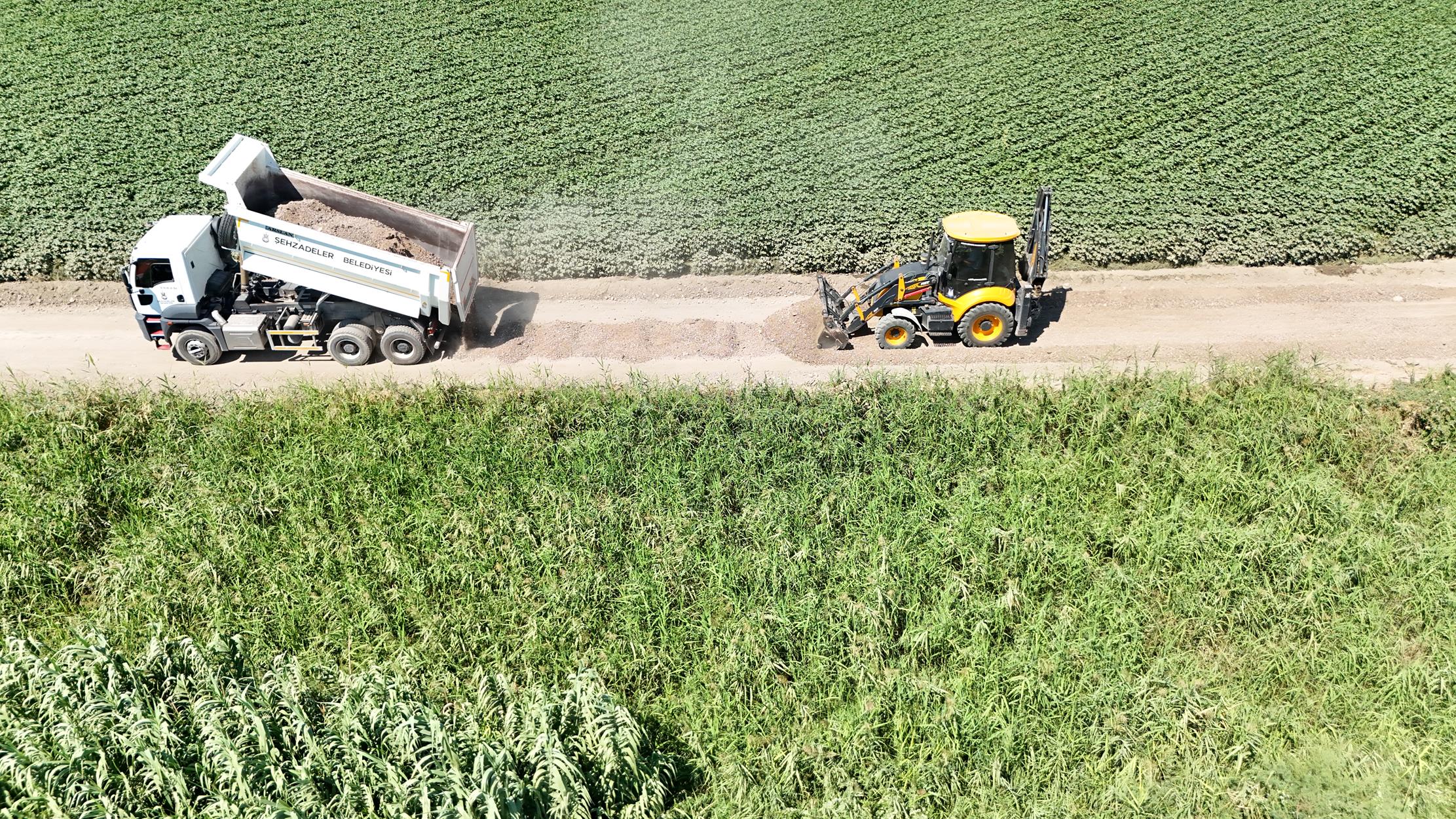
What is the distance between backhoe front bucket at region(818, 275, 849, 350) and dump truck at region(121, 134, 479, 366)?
17.4ft

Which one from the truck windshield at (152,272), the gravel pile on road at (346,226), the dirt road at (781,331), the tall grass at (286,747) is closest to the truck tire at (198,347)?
the dirt road at (781,331)

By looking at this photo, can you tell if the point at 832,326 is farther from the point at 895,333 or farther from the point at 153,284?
the point at 153,284

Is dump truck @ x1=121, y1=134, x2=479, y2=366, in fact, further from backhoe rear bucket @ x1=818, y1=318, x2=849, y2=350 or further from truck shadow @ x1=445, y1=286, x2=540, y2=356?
backhoe rear bucket @ x1=818, y1=318, x2=849, y2=350

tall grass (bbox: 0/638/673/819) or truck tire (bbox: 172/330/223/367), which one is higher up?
truck tire (bbox: 172/330/223/367)

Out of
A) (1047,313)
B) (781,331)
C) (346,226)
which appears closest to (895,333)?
(781,331)

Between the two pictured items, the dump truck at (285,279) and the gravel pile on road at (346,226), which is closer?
the dump truck at (285,279)

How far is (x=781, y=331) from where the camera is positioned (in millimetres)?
14406

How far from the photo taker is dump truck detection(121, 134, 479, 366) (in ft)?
42.2

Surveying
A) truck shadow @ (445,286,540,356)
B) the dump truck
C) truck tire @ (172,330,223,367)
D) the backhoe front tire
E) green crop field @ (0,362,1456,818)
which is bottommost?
green crop field @ (0,362,1456,818)

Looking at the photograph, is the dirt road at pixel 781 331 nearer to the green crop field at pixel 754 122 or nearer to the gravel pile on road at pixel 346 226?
the green crop field at pixel 754 122

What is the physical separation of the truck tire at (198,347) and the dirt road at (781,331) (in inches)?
6.3

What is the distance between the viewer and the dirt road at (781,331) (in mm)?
13445

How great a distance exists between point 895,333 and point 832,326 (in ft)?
3.08

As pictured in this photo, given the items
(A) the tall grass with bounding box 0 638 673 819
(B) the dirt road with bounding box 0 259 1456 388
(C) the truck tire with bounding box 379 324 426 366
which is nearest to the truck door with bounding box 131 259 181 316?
(B) the dirt road with bounding box 0 259 1456 388
